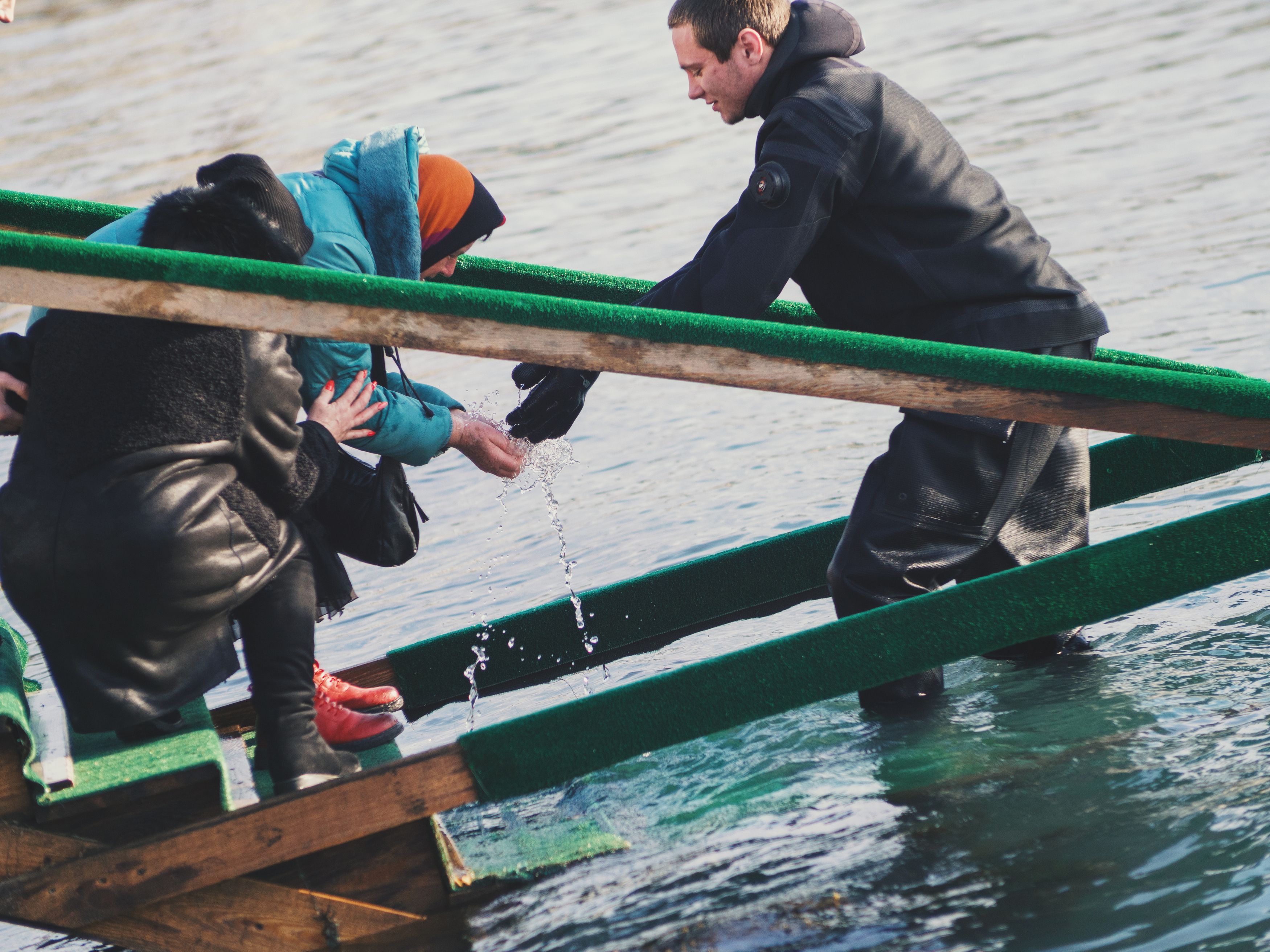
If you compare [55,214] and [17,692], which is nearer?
[17,692]

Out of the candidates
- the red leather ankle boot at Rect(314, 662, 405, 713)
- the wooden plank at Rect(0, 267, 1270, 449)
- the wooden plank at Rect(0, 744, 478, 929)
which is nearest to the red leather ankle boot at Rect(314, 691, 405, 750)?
the red leather ankle boot at Rect(314, 662, 405, 713)

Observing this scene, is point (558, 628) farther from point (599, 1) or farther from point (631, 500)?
point (599, 1)

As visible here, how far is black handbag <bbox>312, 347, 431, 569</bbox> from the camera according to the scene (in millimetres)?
3941

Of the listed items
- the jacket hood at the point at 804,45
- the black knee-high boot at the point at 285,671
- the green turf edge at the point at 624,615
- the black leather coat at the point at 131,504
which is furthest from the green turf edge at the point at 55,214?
the jacket hood at the point at 804,45

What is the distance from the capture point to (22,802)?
314cm

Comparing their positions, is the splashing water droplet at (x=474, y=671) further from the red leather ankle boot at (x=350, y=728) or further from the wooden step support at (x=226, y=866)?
the wooden step support at (x=226, y=866)

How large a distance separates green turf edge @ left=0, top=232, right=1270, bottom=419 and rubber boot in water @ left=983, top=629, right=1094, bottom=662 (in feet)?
4.57

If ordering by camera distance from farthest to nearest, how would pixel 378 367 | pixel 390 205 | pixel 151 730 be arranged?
pixel 378 367 < pixel 390 205 < pixel 151 730

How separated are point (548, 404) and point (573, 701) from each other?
4.16ft

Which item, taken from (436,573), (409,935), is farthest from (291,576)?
(436,573)

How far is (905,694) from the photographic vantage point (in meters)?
4.23

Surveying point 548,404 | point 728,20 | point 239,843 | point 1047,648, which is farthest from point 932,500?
point 239,843

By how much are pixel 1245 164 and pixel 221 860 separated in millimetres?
9549

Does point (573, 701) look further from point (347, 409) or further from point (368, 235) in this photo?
point (368, 235)
